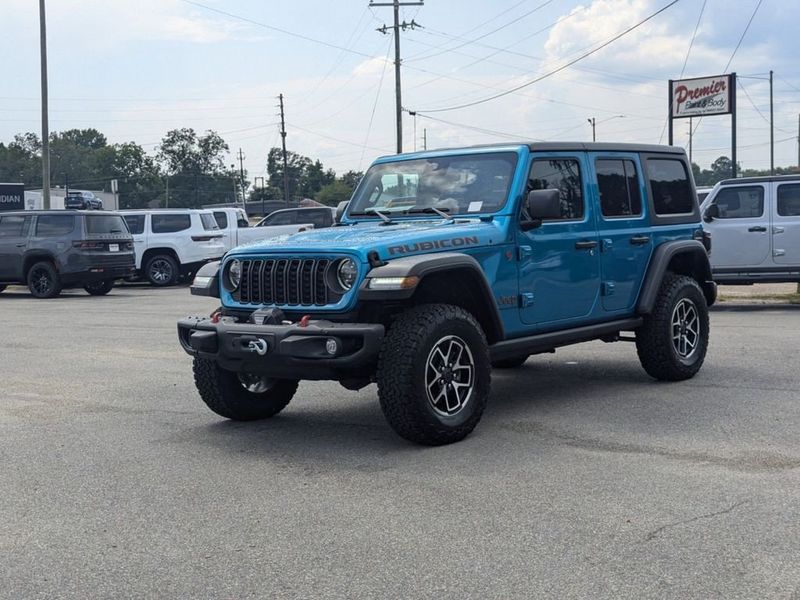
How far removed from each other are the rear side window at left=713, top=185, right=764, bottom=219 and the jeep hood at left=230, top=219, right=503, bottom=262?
10010 millimetres

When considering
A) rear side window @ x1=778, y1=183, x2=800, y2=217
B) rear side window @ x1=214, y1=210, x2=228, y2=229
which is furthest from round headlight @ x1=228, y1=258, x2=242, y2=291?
rear side window @ x1=214, y1=210, x2=228, y2=229

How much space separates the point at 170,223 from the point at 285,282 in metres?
19.3

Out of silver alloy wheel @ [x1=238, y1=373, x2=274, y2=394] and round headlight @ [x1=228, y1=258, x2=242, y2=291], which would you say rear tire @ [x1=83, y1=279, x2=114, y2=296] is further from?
round headlight @ [x1=228, y1=258, x2=242, y2=291]

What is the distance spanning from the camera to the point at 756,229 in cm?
1597

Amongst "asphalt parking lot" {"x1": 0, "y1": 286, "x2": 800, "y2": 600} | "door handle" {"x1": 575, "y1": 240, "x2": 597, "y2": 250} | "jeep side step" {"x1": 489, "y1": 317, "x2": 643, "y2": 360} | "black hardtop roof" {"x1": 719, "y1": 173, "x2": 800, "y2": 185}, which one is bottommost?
"asphalt parking lot" {"x1": 0, "y1": 286, "x2": 800, "y2": 600}

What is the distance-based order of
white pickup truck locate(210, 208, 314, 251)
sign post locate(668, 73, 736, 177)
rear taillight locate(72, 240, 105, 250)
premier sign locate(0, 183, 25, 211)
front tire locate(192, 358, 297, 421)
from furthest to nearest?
premier sign locate(0, 183, 25, 211) < sign post locate(668, 73, 736, 177) < white pickup truck locate(210, 208, 314, 251) < rear taillight locate(72, 240, 105, 250) < front tire locate(192, 358, 297, 421)

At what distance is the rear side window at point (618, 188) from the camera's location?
842 centimetres

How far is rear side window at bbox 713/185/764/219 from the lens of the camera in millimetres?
16094

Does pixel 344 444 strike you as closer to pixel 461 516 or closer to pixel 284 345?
pixel 284 345

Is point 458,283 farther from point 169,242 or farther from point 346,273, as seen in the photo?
point 169,242

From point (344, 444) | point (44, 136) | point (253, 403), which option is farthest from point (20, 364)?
point (44, 136)

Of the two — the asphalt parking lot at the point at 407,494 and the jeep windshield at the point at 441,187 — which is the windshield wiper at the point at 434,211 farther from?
the asphalt parking lot at the point at 407,494

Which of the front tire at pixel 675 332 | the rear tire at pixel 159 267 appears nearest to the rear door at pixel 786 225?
the front tire at pixel 675 332

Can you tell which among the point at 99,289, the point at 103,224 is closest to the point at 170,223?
the point at 99,289
